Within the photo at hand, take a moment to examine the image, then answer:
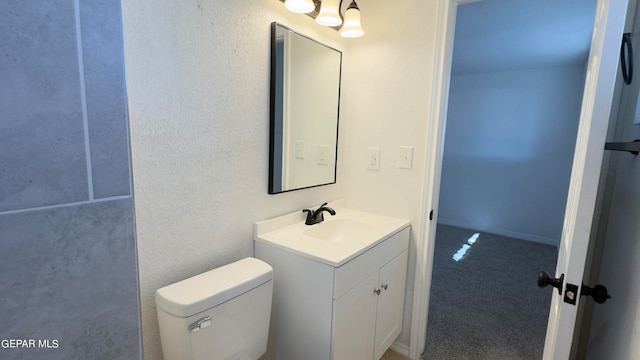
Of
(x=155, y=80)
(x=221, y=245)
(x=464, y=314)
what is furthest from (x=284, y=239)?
(x=464, y=314)

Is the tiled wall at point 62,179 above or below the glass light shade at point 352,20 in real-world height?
below

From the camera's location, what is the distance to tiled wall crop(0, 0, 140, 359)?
465 millimetres

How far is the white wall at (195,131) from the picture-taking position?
3.36ft

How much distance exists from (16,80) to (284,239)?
3.71 ft

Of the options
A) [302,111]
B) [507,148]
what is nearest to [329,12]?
[302,111]

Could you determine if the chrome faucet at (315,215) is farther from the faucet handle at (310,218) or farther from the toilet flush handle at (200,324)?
the toilet flush handle at (200,324)

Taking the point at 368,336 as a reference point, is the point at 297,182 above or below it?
above

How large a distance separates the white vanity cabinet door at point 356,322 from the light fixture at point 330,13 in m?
1.28

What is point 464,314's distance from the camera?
2.30 meters

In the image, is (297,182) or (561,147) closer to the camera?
(297,182)

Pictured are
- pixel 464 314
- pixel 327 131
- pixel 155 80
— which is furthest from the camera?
pixel 464 314

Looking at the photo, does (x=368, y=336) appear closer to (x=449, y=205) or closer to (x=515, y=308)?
(x=515, y=308)

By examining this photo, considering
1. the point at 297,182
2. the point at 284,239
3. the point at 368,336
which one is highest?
the point at 297,182

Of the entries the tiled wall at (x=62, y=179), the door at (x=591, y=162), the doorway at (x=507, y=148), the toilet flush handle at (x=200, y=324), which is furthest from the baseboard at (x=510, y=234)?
the tiled wall at (x=62, y=179)
